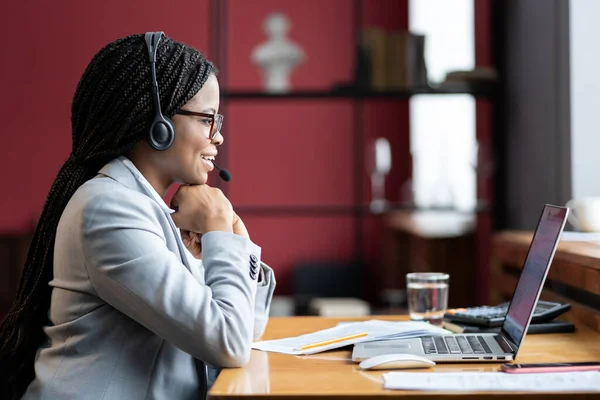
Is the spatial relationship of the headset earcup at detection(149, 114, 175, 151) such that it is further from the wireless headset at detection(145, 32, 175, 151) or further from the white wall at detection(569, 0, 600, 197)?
the white wall at detection(569, 0, 600, 197)

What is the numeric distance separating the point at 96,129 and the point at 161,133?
0.11 m

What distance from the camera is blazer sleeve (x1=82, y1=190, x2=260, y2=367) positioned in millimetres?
1314

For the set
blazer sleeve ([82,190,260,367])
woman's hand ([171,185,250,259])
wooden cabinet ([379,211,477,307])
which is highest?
woman's hand ([171,185,250,259])

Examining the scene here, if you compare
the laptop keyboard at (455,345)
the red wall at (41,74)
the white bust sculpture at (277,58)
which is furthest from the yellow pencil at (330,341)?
the red wall at (41,74)

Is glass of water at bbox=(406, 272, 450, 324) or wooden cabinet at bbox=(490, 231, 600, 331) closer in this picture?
wooden cabinet at bbox=(490, 231, 600, 331)

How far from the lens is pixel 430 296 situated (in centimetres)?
183

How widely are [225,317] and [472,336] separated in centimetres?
50

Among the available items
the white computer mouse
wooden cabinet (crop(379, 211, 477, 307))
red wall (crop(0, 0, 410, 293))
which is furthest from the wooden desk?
red wall (crop(0, 0, 410, 293))

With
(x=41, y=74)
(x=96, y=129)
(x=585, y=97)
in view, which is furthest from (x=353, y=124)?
(x=96, y=129)

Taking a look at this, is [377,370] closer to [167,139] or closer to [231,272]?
[231,272]

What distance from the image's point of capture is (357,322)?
180 centimetres

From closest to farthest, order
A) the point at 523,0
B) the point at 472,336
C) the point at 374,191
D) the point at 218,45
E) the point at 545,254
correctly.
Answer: the point at 545,254
the point at 472,336
the point at 523,0
the point at 218,45
the point at 374,191

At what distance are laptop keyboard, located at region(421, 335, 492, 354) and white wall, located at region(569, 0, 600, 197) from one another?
1.29 metres

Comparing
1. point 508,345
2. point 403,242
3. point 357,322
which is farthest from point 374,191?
point 508,345
